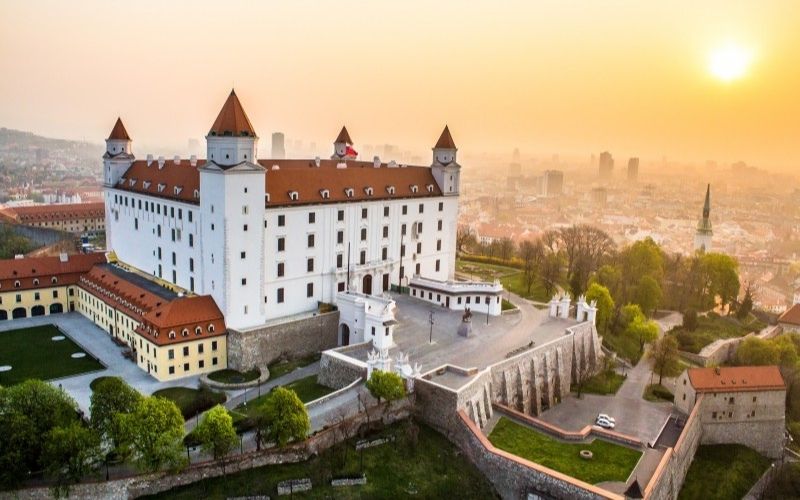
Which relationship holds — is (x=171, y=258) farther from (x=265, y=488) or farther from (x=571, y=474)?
(x=571, y=474)

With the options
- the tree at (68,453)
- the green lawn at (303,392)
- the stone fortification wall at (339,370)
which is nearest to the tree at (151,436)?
the tree at (68,453)

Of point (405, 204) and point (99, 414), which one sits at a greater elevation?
point (405, 204)

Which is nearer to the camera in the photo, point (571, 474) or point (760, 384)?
point (571, 474)

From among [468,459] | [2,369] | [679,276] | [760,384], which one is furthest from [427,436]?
[679,276]

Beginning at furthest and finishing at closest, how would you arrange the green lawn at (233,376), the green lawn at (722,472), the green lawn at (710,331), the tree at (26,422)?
the green lawn at (710,331), the green lawn at (233,376), the green lawn at (722,472), the tree at (26,422)

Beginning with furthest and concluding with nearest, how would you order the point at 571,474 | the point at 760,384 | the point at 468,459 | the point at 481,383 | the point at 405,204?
the point at 405,204 < the point at 760,384 < the point at 481,383 < the point at 468,459 < the point at 571,474

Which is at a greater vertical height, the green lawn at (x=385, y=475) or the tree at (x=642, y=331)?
the tree at (x=642, y=331)

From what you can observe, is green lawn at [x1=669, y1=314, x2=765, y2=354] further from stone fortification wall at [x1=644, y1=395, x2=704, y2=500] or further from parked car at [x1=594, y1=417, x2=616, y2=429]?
parked car at [x1=594, y1=417, x2=616, y2=429]

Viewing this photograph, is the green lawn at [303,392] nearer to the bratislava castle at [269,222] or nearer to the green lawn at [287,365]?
the green lawn at [287,365]
